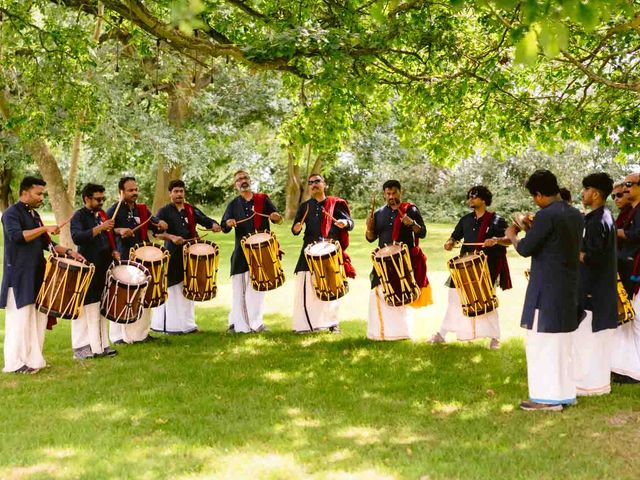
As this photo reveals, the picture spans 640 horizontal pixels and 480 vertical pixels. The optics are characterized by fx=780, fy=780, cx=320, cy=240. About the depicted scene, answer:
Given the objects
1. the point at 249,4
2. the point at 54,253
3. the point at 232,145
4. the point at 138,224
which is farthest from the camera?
the point at 232,145

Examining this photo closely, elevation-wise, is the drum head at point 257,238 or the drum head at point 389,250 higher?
the drum head at point 257,238

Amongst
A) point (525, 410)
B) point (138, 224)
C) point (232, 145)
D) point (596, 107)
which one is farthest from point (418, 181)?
point (525, 410)

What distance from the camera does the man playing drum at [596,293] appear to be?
270 inches

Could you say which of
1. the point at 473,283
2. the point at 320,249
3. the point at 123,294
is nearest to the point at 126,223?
the point at 123,294

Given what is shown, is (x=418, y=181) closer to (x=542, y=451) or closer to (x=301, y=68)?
(x=301, y=68)

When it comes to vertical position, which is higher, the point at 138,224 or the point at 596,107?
the point at 596,107

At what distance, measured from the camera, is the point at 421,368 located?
833cm

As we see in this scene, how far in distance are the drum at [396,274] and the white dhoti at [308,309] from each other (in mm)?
1552

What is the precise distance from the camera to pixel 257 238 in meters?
9.61

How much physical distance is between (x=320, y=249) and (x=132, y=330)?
2619 millimetres

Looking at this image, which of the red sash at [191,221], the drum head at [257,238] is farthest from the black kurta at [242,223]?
the drum head at [257,238]

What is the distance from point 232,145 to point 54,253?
61.0ft

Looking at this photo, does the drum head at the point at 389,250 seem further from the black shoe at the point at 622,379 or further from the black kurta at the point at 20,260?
the black kurta at the point at 20,260

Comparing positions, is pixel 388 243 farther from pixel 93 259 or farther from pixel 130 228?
pixel 93 259
